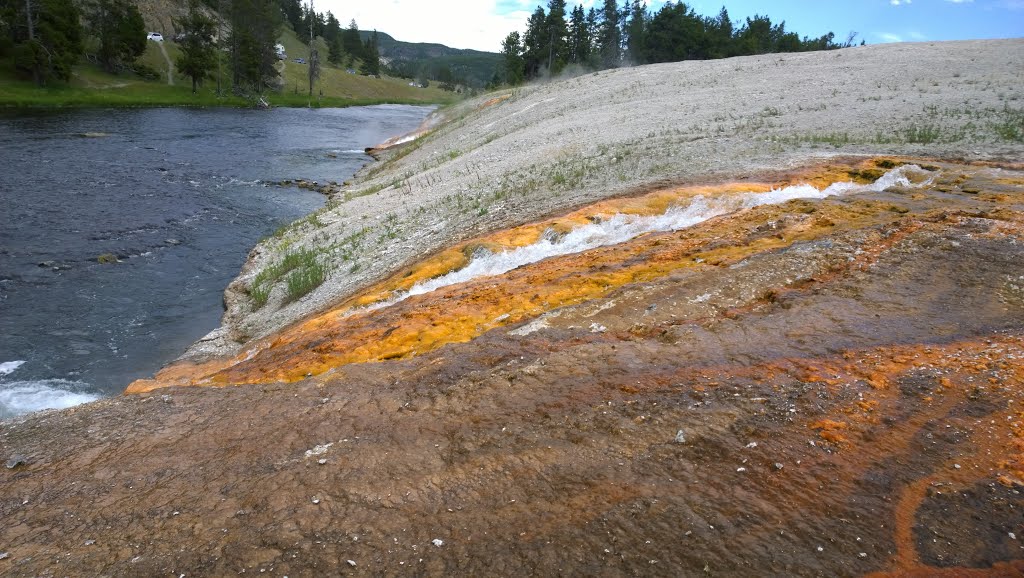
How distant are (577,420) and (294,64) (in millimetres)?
111413

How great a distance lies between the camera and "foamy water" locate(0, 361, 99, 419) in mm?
10195

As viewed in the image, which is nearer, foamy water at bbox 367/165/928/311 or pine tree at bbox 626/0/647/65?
foamy water at bbox 367/165/928/311

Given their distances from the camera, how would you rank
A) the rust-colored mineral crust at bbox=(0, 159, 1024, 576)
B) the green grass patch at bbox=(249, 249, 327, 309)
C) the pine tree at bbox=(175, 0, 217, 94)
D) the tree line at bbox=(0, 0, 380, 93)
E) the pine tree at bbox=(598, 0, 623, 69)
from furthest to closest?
the pine tree at bbox=(598, 0, 623, 69) < the pine tree at bbox=(175, 0, 217, 94) < the tree line at bbox=(0, 0, 380, 93) < the green grass patch at bbox=(249, 249, 327, 309) < the rust-colored mineral crust at bbox=(0, 159, 1024, 576)

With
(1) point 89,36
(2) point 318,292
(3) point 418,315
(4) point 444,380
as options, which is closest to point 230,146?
(2) point 318,292

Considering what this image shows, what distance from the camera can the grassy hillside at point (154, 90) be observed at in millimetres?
49781

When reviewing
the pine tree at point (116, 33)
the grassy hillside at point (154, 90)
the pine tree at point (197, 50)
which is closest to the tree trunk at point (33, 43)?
the grassy hillside at point (154, 90)

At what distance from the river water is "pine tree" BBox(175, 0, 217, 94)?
30409mm

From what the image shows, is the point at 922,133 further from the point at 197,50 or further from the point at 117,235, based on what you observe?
the point at 197,50

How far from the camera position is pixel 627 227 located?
505 inches

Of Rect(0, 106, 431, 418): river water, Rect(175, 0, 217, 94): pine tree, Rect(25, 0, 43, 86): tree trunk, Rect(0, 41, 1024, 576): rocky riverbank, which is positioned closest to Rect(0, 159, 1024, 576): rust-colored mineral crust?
Rect(0, 41, 1024, 576): rocky riverbank

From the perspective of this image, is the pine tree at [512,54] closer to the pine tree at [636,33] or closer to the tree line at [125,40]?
the pine tree at [636,33]

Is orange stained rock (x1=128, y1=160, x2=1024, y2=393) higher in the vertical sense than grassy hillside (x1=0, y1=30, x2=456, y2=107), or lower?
lower

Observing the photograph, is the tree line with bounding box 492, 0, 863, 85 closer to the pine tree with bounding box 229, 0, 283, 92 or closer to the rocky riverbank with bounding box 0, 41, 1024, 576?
the pine tree with bounding box 229, 0, 283, 92

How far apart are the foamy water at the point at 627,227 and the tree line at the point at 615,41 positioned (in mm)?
70402
